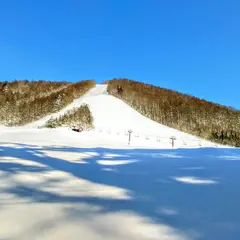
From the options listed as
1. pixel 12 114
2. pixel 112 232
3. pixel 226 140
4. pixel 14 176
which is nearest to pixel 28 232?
pixel 112 232

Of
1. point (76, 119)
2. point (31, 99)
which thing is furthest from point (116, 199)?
point (31, 99)

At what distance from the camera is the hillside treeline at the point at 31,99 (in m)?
26.0

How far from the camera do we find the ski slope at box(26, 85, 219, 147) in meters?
20.5

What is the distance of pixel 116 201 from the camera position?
2035 millimetres

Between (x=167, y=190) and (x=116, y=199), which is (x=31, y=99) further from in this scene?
(x=116, y=199)

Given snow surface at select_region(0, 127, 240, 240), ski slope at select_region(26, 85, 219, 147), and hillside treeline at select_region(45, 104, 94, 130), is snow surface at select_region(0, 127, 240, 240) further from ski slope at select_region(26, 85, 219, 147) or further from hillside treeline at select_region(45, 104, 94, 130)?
hillside treeline at select_region(45, 104, 94, 130)

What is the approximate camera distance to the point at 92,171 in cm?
298

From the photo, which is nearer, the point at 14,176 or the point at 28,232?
the point at 28,232

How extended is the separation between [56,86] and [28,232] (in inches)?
1335

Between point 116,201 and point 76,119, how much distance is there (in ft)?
64.5

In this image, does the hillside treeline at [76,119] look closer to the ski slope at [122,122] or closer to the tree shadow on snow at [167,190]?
the ski slope at [122,122]

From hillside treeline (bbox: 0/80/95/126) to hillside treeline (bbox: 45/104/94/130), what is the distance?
3.72 meters

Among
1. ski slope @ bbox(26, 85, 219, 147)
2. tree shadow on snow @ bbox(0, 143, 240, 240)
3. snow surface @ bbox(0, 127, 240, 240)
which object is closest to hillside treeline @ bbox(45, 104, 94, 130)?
ski slope @ bbox(26, 85, 219, 147)

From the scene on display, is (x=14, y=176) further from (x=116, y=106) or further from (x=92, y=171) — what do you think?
(x=116, y=106)
